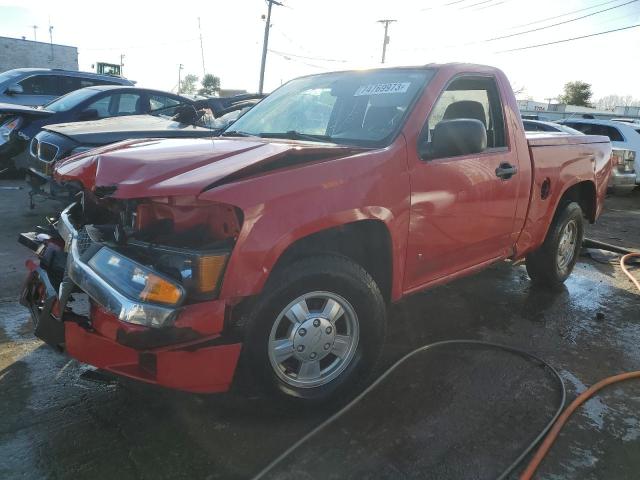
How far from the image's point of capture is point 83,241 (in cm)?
260

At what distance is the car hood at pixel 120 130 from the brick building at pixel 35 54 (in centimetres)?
3553

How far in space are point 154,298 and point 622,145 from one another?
1260cm

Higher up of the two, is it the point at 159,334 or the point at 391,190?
the point at 391,190

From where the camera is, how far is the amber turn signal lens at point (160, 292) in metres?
2.13

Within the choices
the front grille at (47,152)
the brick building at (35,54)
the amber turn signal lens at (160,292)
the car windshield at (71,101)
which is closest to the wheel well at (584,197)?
the amber turn signal lens at (160,292)

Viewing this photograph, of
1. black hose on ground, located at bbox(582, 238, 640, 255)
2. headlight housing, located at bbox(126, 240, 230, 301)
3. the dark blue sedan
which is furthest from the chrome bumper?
black hose on ground, located at bbox(582, 238, 640, 255)

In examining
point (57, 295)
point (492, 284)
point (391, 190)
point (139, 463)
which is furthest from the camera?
point (492, 284)

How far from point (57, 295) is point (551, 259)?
415 cm

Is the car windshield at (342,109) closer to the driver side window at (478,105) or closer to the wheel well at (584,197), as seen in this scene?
the driver side window at (478,105)

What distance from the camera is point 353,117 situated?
3344 mm

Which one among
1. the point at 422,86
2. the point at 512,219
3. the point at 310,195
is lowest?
the point at 512,219

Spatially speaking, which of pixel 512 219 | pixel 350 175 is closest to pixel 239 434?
pixel 350 175

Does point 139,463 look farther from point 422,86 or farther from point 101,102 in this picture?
point 101,102

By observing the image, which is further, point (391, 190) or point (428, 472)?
point (391, 190)
